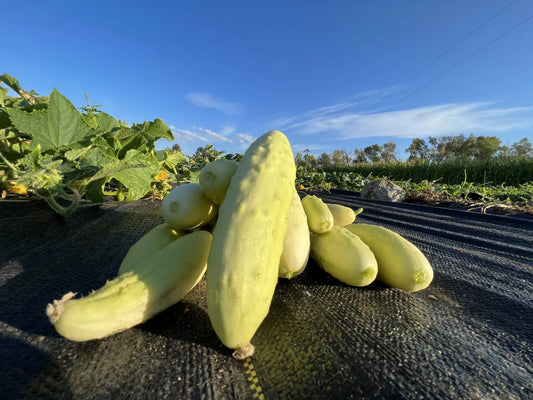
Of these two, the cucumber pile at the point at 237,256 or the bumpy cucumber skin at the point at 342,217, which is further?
the bumpy cucumber skin at the point at 342,217

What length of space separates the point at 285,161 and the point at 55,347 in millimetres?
755

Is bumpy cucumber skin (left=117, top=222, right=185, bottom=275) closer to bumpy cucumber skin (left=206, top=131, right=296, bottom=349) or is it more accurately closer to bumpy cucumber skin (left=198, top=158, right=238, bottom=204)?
bumpy cucumber skin (left=198, top=158, right=238, bottom=204)

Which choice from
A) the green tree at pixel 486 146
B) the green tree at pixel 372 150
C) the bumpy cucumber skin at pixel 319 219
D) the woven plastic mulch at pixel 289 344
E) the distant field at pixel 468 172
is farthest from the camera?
the green tree at pixel 372 150

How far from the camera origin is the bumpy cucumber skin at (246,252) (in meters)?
0.58

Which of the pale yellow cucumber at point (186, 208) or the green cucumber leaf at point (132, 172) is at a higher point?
the green cucumber leaf at point (132, 172)

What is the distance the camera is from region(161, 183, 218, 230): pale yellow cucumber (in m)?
0.94

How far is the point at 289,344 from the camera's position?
69cm

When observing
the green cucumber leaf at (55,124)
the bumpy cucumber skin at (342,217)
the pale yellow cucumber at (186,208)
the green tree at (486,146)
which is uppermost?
the green tree at (486,146)

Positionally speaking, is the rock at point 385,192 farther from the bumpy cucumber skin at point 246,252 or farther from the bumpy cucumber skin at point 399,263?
the bumpy cucumber skin at point 246,252

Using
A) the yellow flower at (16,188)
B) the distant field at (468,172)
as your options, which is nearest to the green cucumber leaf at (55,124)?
the yellow flower at (16,188)

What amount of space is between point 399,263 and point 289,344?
0.54 m

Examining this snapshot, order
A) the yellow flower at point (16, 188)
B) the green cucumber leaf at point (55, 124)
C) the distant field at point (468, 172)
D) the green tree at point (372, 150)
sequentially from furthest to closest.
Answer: the green tree at point (372, 150) → the distant field at point (468, 172) → the yellow flower at point (16, 188) → the green cucumber leaf at point (55, 124)

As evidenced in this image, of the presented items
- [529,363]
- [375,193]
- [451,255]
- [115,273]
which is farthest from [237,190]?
[375,193]

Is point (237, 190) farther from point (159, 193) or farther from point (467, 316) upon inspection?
point (159, 193)
